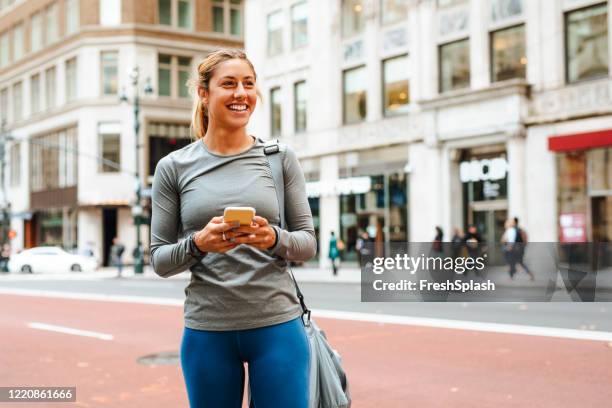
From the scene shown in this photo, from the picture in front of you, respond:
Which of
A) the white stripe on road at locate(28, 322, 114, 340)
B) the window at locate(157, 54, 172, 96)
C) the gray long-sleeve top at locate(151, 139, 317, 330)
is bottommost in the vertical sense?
the white stripe on road at locate(28, 322, 114, 340)

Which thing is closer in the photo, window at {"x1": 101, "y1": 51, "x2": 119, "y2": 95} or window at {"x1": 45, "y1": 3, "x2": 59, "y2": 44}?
window at {"x1": 101, "y1": 51, "x2": 119, "y2": 95}

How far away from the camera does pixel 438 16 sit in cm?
2870

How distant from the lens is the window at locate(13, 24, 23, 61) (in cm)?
5666

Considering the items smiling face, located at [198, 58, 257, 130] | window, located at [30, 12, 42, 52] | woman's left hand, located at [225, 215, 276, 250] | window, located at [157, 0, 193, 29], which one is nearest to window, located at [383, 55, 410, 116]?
window, located at [157, 0, 193, 29]

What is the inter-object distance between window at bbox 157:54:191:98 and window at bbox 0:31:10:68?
1703 cm

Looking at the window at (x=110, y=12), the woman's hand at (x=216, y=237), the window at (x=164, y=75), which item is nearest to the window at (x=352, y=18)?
the window at (x=164, y=75)

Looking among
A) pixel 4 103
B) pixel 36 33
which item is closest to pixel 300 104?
pixel 36 33

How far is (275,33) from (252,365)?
3532 cm

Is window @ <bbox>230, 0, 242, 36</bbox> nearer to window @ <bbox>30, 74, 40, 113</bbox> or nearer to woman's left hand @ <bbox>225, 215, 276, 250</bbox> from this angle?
window @ <bbox>30, 74, 40, 113</bbox>

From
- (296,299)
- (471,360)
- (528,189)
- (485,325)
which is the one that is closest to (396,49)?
(528,189)

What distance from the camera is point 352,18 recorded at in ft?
108

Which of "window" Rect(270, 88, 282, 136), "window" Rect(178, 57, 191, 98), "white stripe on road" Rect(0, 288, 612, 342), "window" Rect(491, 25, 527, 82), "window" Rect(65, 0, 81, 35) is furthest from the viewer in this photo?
"window" Rect(178, 57, 191, 98)

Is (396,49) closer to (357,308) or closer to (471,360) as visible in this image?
(357,308)

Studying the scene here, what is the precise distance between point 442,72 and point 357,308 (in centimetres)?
1662
